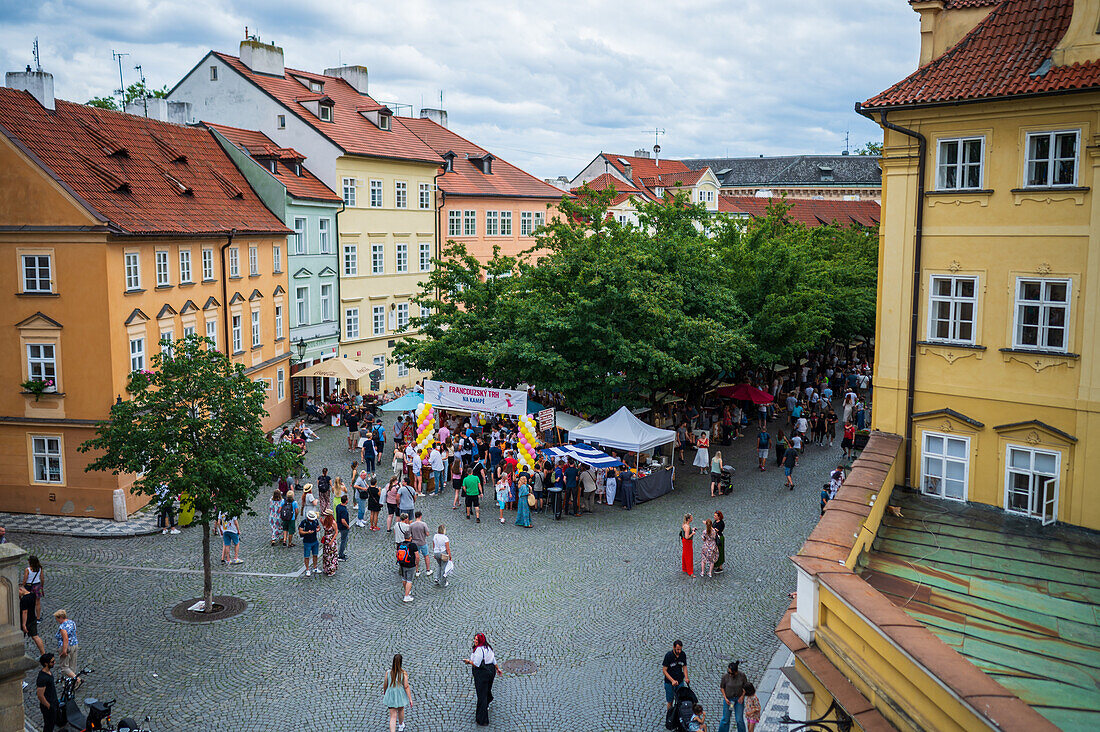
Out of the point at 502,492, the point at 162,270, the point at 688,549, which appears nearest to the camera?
the point at 688,549

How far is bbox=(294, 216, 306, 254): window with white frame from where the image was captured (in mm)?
39731

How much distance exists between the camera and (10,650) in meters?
10.6

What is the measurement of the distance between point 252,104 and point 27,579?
30.9m

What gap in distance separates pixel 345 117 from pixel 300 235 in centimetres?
956

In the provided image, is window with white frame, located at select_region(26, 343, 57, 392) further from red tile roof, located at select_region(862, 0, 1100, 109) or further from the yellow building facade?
red tile roof, located at select_region(862, 0, 1100, 109)

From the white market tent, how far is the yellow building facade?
32.7 feet

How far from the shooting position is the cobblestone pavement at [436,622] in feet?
48.6

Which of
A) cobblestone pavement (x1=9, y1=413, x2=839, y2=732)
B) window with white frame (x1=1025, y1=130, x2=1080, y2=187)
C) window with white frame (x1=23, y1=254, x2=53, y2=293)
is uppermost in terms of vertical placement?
window with white frame (x1=1025, y1=130, x2=1080, y2=187)

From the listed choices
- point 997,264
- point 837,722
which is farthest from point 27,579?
point 997,264

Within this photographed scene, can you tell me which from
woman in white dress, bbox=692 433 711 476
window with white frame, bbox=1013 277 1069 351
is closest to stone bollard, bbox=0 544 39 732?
window with white frame, bbox=1013 277 1069 351

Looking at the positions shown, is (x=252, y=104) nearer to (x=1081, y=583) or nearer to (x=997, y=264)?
(x=997, y=264)

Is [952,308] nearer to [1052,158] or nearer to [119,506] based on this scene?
[1052,158]

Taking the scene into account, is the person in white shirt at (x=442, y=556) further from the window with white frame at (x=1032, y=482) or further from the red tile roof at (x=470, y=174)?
the red tile roof at (x=470, y=174)

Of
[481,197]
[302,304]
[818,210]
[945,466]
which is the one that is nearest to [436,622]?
[945,466]
